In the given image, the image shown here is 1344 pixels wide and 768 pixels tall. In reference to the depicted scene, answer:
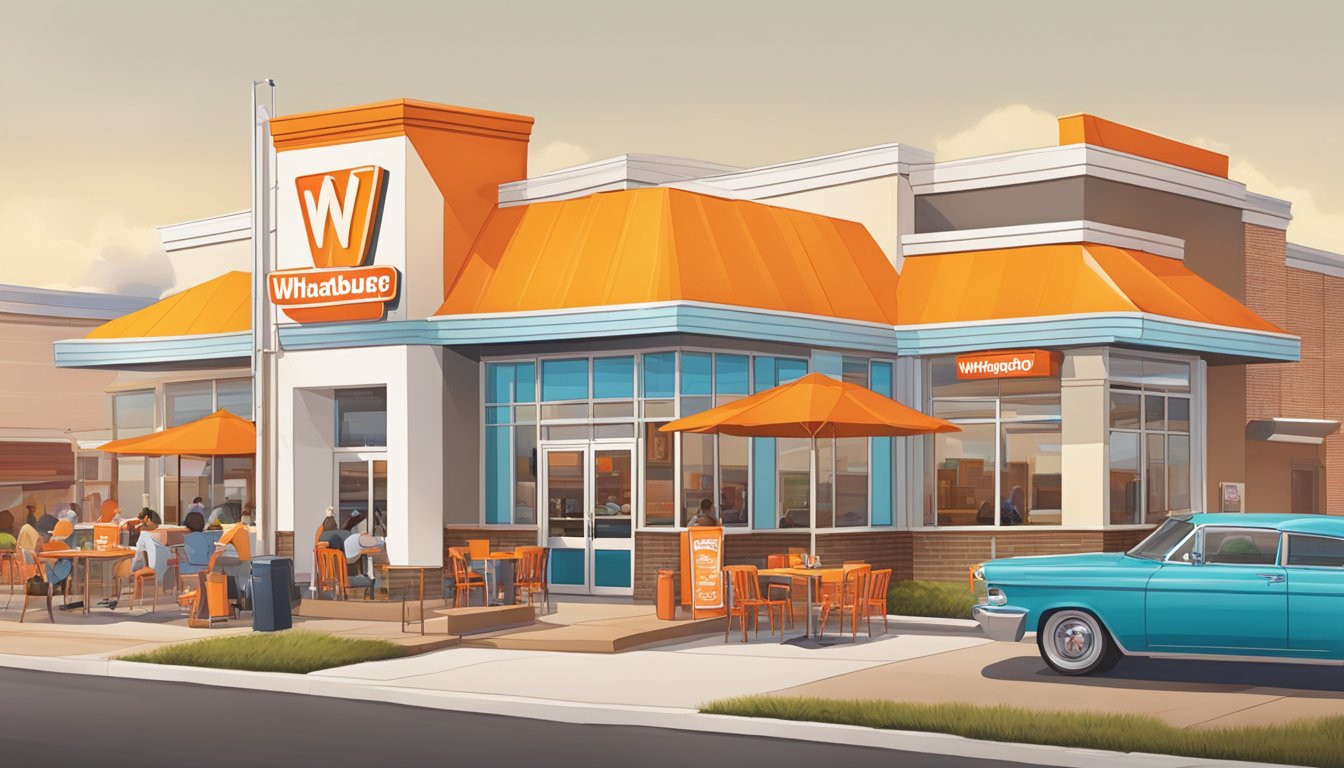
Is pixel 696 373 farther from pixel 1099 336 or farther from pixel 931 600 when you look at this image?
pixel 1099 336

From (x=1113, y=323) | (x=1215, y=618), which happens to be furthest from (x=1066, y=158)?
(x=1215, y=618)

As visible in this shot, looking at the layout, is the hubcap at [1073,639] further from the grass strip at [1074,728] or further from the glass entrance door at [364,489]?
the glass entrance door at [364,489]

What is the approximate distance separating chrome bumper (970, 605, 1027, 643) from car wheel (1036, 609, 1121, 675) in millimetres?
285

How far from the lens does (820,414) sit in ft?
67.1

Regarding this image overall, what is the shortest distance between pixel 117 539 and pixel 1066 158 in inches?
691

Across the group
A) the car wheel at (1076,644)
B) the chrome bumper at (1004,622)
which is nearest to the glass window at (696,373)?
the chrome bumper at (1004,622)

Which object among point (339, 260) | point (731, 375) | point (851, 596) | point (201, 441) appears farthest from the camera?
point (201, 441)

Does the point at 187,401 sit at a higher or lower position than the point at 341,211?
lower

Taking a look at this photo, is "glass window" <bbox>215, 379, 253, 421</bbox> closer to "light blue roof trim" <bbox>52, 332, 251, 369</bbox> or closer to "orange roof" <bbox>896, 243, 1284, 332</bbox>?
"light blue roof trim" <bbox>52, 332, 251, 369</bbox>

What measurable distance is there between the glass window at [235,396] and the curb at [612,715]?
11.7m

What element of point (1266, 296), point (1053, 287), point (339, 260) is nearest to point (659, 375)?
point (339, 260)

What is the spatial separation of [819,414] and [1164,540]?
5.17m

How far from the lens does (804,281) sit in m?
26.2

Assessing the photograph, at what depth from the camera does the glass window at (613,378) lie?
25.7 m
